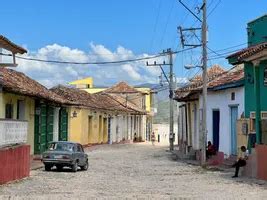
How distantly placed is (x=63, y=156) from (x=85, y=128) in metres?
22.0

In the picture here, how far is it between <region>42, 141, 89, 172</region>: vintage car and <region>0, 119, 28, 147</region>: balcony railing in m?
3.69

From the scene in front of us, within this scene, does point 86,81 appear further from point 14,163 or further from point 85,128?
point 14,163

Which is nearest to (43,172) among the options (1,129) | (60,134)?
(1,129)

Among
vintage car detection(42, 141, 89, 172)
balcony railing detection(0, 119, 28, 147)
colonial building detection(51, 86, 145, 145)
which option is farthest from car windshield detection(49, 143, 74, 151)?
colonial building detection(51, 86, 145, 145)

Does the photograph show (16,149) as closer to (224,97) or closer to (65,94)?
(224,97)

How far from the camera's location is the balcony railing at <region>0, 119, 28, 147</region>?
663 inches

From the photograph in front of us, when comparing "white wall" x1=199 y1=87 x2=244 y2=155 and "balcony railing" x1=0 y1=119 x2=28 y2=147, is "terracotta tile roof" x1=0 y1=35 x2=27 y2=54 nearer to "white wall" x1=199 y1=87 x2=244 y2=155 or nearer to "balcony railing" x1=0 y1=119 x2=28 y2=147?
"balcony railing" x1=0 y1=119 x2=28 y2=147

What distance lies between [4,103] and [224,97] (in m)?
10.9

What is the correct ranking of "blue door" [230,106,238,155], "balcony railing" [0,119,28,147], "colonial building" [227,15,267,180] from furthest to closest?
"blue door" [230,106,238,155], "colonial building" [227,15,267,180], "balcony railing" [0,119,28,147]

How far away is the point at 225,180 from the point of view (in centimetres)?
1947

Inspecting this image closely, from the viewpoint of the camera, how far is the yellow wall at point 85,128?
43.1 metres

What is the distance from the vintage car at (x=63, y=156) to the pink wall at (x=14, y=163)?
339 centimetres

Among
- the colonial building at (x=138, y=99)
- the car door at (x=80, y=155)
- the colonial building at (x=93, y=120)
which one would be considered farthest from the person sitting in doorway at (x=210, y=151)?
the colonial building at (x=138, y=99)

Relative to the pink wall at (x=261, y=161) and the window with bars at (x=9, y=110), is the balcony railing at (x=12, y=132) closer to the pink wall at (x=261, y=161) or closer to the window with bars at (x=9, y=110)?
the window with bars at (x=9, y=110)
